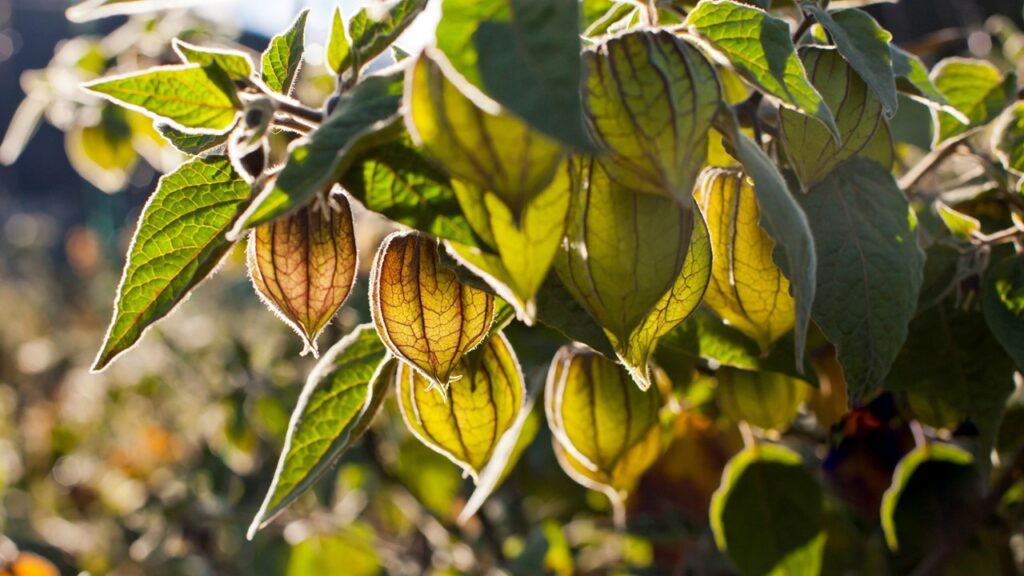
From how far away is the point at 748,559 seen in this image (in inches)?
39.5

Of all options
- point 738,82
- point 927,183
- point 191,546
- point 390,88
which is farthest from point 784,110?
point 191,546

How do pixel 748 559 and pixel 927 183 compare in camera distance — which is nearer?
pixel 748 559

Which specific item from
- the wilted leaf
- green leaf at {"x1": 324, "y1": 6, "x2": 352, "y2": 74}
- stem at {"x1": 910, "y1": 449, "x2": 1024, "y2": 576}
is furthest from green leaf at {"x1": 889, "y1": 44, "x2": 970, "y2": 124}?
stem at {"x1": 910, "y1": 449, "x2": 1024, "y2": 576}

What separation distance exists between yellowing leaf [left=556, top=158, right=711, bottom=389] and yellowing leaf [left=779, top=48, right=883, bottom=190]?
0.34 feet

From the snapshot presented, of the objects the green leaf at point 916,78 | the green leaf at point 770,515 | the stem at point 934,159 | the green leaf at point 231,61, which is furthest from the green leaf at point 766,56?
the green leaf at point 770,515

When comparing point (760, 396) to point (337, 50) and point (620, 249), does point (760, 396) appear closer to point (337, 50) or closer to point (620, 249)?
point (620, 249)

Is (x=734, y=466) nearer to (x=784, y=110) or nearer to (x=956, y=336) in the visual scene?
(x=956, y=336)

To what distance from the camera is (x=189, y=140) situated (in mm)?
655

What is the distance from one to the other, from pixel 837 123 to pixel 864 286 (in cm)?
11

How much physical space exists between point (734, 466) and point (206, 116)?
69 centimetres

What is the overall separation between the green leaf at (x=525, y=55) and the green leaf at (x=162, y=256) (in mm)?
213

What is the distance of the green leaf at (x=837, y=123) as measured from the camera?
64 cm

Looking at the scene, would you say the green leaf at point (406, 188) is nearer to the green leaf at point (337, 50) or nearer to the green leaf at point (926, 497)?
the green leaf at point (337, 50)

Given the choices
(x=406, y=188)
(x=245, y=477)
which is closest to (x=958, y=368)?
(x=406, y=188)
